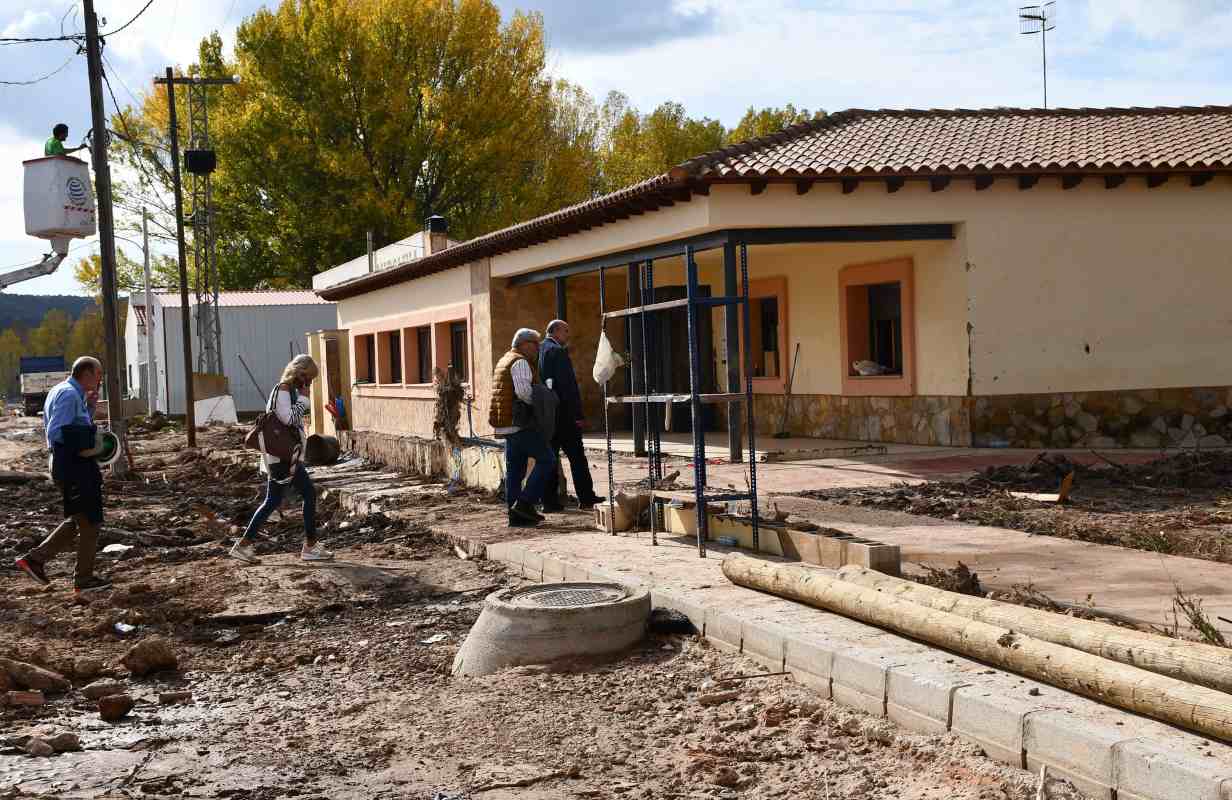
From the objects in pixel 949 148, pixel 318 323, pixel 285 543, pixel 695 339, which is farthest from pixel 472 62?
pixel 695 339

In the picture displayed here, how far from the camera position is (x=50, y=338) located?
409 ft

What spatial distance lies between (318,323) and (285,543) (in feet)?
105

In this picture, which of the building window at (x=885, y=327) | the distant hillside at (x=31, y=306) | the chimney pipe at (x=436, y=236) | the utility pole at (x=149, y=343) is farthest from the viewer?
the distant hillside at (x=31, y=306)

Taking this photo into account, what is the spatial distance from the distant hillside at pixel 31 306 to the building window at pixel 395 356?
158 metres

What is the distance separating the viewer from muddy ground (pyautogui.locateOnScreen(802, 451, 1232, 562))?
8891 millimetres

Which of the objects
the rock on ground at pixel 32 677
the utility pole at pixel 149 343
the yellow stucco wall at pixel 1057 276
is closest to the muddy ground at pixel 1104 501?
the yellow stucco wall at pixel 1057 276

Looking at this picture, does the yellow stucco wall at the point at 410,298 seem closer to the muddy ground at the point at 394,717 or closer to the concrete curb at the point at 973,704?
the muddy ground at the point at 394,717

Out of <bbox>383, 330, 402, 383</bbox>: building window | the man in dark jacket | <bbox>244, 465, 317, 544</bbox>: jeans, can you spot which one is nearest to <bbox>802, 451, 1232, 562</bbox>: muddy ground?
the man in dark jacket

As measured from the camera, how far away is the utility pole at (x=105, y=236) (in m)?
20.4

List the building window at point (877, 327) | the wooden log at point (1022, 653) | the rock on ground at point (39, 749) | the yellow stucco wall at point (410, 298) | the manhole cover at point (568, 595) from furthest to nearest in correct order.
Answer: the yellow stucco wall at point (410, 298) → the building window at point (877, 327) → the manhole cover at point (568, 595) → the rock on ground at point (39, 749) → the wooden log at point (1022, 653)

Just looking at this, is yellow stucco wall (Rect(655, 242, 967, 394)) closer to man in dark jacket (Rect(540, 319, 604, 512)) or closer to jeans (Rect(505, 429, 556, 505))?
man in dark jacket (Rect(540, 319, 604, 512))

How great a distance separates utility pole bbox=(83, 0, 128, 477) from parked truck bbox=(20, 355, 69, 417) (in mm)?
37721

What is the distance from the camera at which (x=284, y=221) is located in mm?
41938

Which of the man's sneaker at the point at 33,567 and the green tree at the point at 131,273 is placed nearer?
the man's sneaker at the point at 33,567
